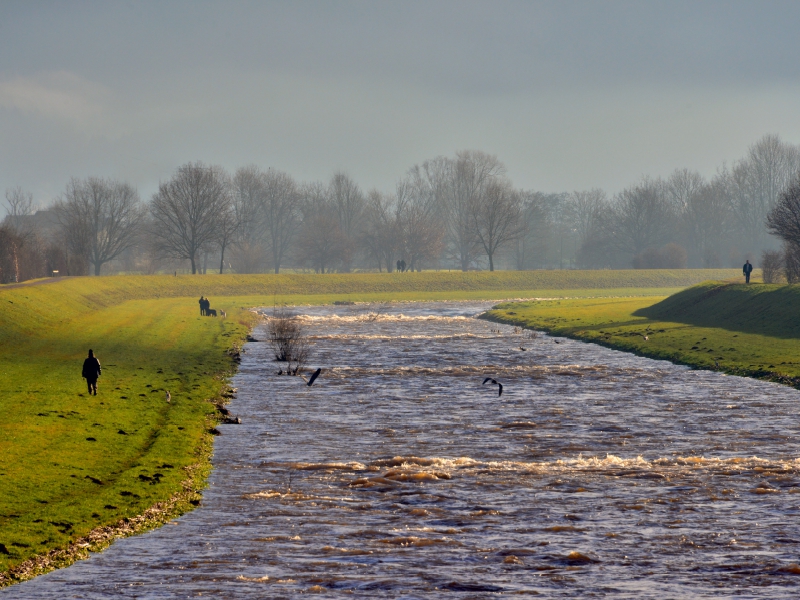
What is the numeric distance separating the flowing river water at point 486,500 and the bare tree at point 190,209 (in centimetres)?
10283

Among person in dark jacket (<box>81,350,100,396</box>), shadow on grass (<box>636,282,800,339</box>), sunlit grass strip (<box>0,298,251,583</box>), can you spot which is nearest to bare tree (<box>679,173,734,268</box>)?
shadow on grass (<box>636,282,800,339</box>)

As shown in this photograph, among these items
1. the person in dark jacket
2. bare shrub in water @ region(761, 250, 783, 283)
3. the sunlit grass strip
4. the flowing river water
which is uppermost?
bare shrub in water @ region(761, 250, 783, 283)

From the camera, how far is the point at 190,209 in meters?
136

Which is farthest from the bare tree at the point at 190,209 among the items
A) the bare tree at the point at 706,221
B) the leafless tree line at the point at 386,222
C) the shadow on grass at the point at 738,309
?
the bare tree at the point at 706,221

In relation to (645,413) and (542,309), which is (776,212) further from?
(645,413)

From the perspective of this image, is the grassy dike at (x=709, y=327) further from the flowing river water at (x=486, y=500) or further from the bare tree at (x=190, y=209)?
the bare tree at (x=190, y=209)

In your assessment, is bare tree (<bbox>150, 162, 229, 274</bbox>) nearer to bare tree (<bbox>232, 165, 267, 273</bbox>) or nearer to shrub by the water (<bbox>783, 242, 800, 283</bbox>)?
bare tree (<bbox>232, 165, 267, 273</bbox>)

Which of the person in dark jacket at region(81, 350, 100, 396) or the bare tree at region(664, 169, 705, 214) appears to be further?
the bare tree at region(664, 169, 705, 214)

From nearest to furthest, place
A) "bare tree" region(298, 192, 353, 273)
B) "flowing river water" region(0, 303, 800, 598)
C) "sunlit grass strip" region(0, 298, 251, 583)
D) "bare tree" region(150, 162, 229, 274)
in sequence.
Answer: "flowing river water" region(0, 303, 800, 598), "sunlit grass strip" region(0, 298, 251, 583), "bare tree" region(150, 162, 229, 274), "bare tree" region(298, 192, 353, 273)

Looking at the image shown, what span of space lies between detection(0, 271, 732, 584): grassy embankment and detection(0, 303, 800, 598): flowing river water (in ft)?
2.97

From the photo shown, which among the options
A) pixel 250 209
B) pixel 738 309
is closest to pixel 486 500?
pixel 738 309

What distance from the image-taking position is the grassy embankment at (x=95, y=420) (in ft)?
59.2

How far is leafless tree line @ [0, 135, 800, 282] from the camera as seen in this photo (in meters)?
141

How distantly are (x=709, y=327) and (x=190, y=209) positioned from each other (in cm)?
9419
